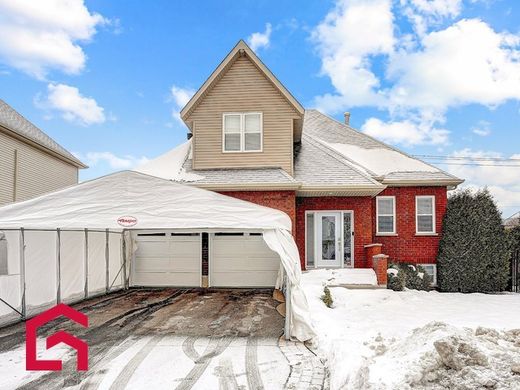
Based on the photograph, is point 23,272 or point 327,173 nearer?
point 23,272

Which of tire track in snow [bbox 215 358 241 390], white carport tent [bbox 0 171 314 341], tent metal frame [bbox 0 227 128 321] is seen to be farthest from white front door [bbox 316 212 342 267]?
tire track in snow [bbox 215 358 241 390]

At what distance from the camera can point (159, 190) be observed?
7938 mm

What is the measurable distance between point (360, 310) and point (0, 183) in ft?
49.6

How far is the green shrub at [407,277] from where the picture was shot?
43.8 ft

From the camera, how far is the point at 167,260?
574 inches

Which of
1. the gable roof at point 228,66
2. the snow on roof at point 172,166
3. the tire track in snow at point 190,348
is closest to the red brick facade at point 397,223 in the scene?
the gable roof at point 228,66

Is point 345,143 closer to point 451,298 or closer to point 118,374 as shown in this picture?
point 451,298

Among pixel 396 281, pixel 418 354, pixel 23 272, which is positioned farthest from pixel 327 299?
pixel 23 272

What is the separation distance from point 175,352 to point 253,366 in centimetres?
147

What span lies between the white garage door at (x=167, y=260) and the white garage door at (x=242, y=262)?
65 cm

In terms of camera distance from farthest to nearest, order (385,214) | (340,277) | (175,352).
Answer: (385,214) → (340,277) → (175,352)

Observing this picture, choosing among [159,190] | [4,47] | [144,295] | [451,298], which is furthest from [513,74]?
[4,47]

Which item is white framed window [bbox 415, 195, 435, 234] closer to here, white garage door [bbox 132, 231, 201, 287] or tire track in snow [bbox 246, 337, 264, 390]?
white garage door [bbox 132, 231, 201, 287]

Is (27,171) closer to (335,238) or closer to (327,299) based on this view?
(335,238)
